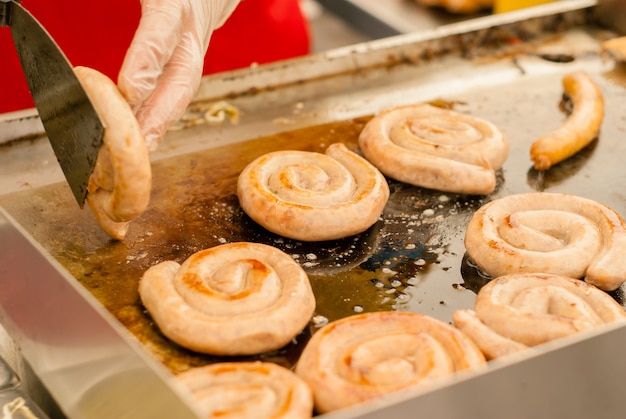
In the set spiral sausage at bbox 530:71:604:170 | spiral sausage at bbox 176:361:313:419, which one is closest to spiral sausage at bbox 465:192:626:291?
spiral sausage at bbox 530:71:604:170

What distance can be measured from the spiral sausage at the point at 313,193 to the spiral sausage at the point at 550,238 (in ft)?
1.39

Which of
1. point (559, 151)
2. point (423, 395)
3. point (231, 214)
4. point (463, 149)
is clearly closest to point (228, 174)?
point (231, 214)

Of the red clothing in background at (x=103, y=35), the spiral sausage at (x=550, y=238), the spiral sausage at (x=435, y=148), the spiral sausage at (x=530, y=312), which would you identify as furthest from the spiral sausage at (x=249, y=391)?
the red clothing in background at (x=103, y=35)

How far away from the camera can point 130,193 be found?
8.86 ft

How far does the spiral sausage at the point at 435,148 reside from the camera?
3.42 metres

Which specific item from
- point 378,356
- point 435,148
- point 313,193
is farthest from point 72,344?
point 435,148

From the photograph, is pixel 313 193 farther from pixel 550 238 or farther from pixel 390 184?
pixel 550 238

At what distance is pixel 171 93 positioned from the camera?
3.06 m

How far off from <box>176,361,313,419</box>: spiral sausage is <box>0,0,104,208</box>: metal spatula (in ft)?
2.73

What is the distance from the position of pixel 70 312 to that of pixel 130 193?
0.61 m

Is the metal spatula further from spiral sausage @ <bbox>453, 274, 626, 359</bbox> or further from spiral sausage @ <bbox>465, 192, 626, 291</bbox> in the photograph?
spiral sausage @ <bbox>465, 192, 626, 291</bbox>

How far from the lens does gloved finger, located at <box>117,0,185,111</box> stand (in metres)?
2.82

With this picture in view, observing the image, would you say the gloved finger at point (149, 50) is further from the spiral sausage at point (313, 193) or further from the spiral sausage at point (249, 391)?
the spiral sausage at point (249, 391)

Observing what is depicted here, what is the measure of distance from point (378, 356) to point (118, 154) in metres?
1.02
